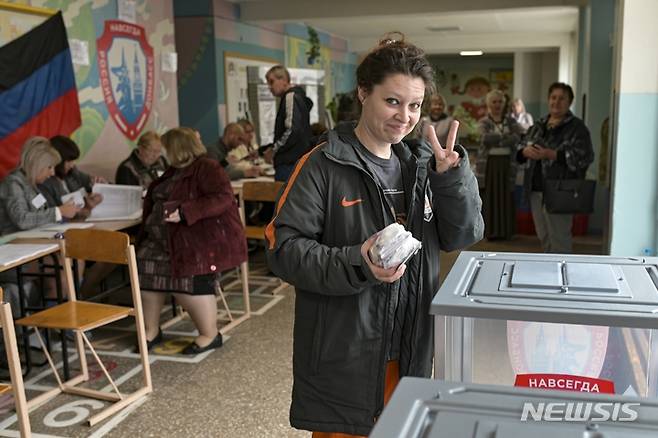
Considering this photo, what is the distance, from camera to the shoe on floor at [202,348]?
385 cm

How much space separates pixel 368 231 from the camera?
1.67 m

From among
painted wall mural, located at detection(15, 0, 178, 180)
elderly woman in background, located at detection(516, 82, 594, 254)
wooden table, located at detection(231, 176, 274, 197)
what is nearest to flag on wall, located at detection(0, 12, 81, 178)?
painted wall mural, located at detection(15, 0, 178, 180)

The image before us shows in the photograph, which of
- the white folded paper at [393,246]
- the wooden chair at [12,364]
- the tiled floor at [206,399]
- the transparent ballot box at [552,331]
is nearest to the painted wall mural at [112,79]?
the tiled floor at [206,399]

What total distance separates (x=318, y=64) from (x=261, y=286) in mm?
7175

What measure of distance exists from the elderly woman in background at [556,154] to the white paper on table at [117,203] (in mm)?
2869

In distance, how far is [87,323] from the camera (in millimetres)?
3059

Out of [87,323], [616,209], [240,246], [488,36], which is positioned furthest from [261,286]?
[488,36]

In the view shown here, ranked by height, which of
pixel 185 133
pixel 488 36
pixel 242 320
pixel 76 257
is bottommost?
pixel 242 320

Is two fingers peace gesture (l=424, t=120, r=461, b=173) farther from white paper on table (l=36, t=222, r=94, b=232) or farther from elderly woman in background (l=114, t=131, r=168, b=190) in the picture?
elderly woman in background (l=114, t=131, r=168, b=190)

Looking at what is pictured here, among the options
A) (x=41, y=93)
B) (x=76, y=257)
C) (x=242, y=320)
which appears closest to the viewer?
(x=76, y=257)

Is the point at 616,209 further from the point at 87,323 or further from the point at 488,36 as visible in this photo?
the point at 488,36

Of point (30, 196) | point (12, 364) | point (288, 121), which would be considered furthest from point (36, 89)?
point (12, 364)

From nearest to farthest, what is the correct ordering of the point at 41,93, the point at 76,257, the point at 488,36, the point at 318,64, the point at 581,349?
the point at 581,349
the point at 76,257
the point at 41,93
the point at 318,64
the point at 488,36

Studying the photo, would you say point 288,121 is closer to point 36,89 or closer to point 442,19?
point 36,89
